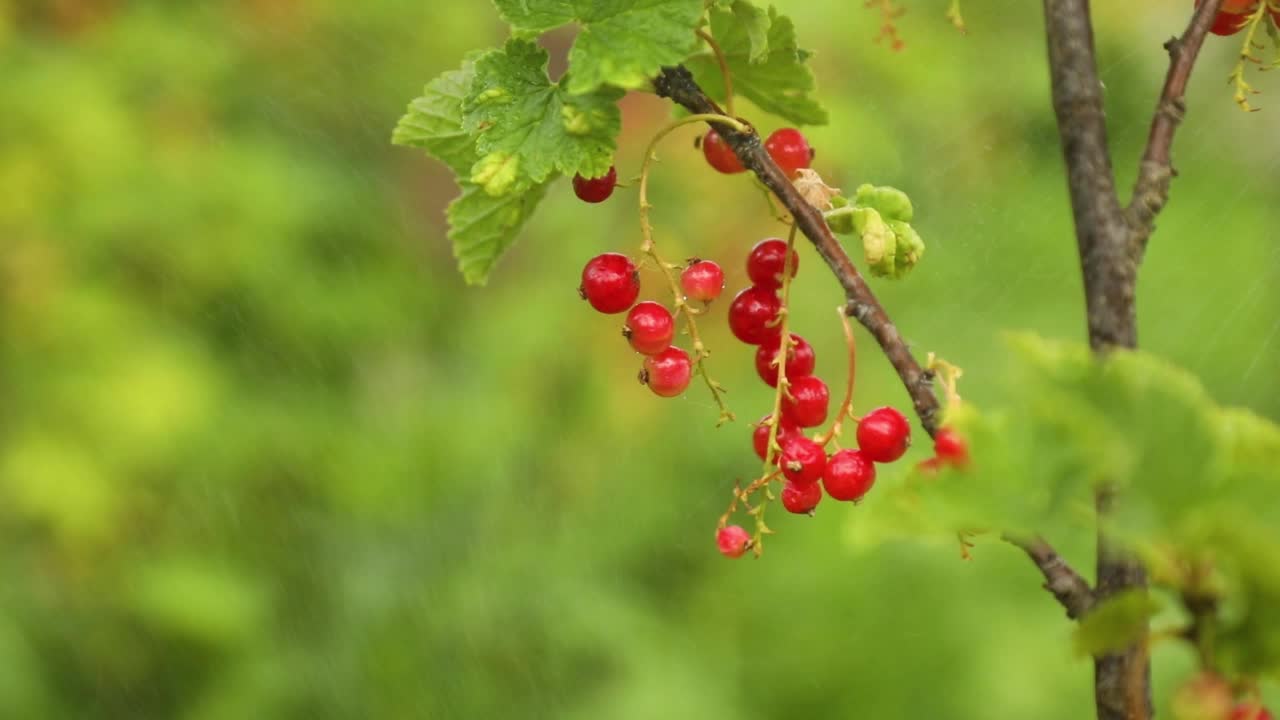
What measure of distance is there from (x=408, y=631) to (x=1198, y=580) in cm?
215

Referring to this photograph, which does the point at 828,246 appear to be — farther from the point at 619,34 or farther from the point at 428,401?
the point at 428,401

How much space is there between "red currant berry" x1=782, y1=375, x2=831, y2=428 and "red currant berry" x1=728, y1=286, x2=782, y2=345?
3cm

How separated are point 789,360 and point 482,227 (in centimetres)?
16

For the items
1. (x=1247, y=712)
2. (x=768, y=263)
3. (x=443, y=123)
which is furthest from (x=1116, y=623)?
(x=443, y=123)

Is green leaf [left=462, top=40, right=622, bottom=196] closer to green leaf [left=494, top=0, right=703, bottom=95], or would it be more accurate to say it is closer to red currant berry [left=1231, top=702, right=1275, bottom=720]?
green leaf [left=494, top=0, right=703, bottom=95]

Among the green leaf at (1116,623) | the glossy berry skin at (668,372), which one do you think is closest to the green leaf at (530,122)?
the glossy berry skin at (668,372)

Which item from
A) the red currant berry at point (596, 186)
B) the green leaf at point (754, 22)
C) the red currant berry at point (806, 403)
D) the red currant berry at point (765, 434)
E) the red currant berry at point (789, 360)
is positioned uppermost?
the green leaf at point (754, 22)

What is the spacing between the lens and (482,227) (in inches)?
24.0

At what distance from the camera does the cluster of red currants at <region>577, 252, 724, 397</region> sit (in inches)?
22.5

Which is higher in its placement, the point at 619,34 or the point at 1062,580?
the point at 619,34

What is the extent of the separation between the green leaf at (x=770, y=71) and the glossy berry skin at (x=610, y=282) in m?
0.11

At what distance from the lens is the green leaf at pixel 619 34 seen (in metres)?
0.44

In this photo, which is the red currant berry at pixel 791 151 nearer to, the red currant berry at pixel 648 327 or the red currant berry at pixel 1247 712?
the red currant berry at pixel 648 327

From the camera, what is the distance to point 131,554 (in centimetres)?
250
